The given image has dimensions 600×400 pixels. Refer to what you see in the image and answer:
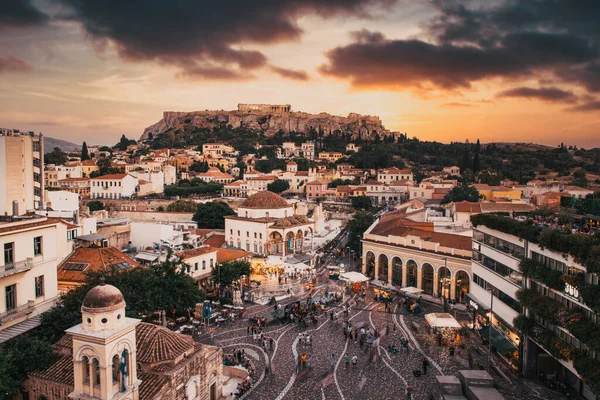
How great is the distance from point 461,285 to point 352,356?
489 inches

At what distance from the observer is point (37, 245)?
61.7 feet

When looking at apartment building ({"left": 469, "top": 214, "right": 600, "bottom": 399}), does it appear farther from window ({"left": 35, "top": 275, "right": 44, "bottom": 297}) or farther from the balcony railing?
window ({"left": 35, "top": 275, "right": 44, "bottom": 297})

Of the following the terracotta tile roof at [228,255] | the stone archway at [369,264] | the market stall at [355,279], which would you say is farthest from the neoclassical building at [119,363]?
the stone archway at [369,264]

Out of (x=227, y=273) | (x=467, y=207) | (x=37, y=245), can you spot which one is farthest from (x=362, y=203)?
(x=37, y=245)

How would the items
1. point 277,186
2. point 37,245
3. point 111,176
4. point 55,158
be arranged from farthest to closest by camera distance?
point 55,158 → point 277,186 → point 111,176 → point 37,245

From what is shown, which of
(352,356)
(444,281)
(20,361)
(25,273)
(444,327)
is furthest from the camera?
(444,281)

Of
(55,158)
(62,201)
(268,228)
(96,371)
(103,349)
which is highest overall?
(55,158)

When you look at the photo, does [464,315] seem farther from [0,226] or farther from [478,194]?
[478,194]

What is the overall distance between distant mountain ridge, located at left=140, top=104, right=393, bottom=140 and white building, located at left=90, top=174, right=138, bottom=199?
8562 centimetres

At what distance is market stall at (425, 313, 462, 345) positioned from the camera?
2157 cm

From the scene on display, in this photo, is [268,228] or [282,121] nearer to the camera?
[268,228]

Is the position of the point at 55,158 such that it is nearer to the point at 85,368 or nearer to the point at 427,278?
the point at 427,278

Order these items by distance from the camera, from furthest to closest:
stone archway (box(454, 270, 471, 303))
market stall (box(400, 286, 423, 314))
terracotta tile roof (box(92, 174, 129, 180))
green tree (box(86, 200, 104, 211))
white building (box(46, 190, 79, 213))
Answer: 1. terracotta tile roof (box(92, 174, 129, 180))
2. green tree (box(86, 200, 104, 211))
3. white building (box(46, 190, 79, 213))
4. stone archway (box(454, 270, 471, 303))
5. market stall (box(400, 286, 423, 314))

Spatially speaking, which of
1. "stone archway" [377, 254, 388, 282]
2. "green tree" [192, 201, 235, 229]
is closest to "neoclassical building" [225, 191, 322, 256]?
"stone archway" [377, 254, 388, 282]
